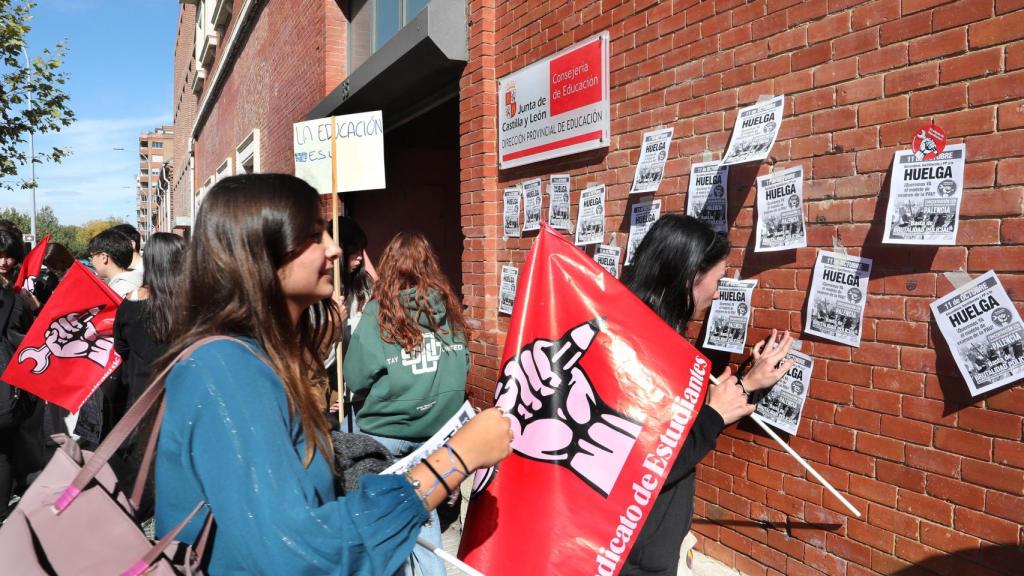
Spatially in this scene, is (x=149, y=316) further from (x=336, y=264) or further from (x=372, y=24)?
(x=372, y=24)

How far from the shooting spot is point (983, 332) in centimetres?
250

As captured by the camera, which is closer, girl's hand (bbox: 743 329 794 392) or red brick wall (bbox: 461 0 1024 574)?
red brick wall (bbox: 461 0 1024 574)

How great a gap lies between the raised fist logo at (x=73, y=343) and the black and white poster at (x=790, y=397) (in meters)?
3.95

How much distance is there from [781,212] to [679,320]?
1.03 meters

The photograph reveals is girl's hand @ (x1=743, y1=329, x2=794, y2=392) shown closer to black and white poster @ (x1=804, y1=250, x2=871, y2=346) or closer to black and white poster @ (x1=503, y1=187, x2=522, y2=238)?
black and white poster @ (x1=804, y1=250, x2=871, y2=346)

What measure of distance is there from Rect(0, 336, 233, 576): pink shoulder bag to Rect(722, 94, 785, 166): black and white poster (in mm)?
2609

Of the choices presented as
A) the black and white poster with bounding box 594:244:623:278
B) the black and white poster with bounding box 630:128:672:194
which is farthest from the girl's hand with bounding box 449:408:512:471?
the black and white poster with bounding box 594:244:623:278

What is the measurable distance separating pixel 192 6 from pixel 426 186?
76.5ft

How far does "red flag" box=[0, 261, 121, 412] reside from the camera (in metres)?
4.30

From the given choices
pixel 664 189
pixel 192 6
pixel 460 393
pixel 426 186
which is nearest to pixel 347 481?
pixel 460 393

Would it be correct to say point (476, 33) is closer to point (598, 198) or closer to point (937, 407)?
point (598, 198)

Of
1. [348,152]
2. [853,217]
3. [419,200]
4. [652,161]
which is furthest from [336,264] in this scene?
[419,200]

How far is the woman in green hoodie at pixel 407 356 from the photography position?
363cm

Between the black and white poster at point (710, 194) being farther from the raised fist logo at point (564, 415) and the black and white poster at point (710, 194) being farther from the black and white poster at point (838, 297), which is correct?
the raised fist logo at point (564, 415)
